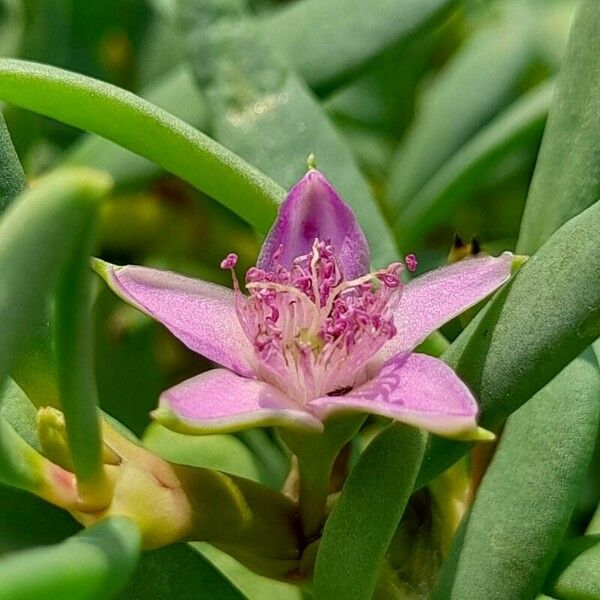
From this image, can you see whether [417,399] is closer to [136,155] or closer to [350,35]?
[136,155]

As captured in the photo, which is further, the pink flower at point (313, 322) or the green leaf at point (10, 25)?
the green leaf at point (10, 25)

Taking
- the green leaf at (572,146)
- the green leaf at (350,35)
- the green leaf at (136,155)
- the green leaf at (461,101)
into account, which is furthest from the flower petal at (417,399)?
the green leaf at (461,101)

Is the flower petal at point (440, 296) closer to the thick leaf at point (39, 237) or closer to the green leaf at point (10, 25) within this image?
the thick leaf at point (39, 237)

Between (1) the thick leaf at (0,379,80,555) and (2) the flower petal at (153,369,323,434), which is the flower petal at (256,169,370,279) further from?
(1) the thick leaf at (0,379,80,555)

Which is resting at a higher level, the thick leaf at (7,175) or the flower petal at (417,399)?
the thick leaf at (7,175)

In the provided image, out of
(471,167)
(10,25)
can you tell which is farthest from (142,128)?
(10,25)

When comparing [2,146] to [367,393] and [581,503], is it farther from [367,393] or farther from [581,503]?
[581,503]

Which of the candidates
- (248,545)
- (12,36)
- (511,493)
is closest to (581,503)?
(511,493)
